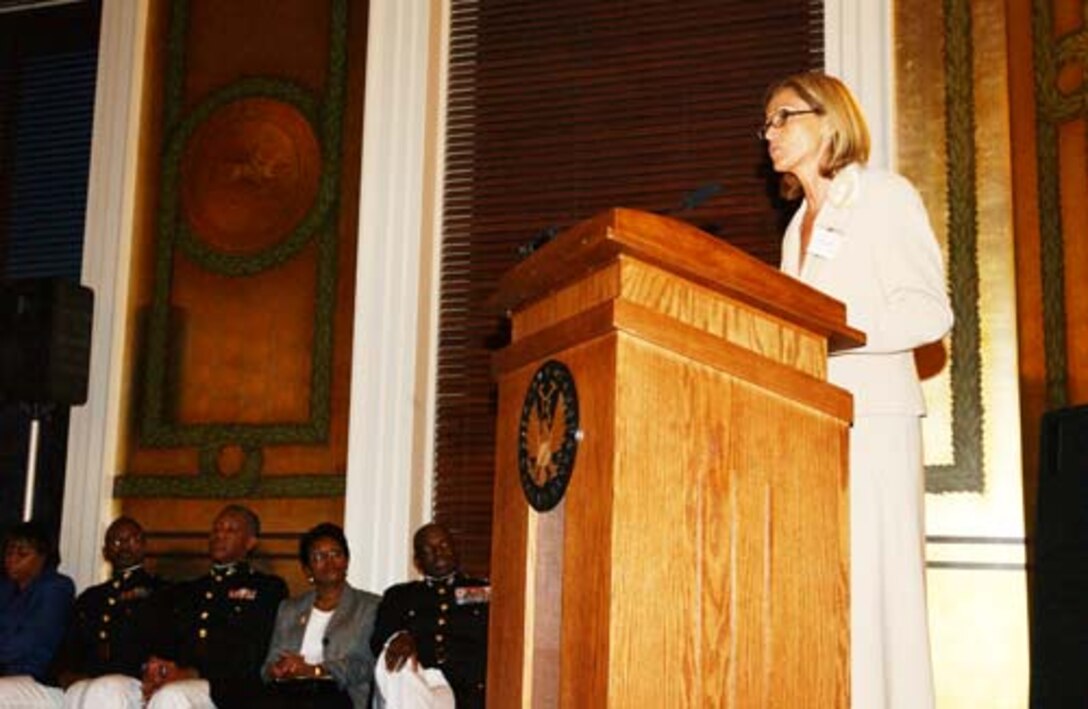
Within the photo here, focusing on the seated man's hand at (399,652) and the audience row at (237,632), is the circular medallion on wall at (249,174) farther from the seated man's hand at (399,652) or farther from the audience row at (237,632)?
the seated man's hand at (399,652)

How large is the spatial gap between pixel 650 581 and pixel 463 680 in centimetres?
302

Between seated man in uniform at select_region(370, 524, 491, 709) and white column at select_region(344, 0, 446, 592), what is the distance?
321mm

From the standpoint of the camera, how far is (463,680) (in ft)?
15.0

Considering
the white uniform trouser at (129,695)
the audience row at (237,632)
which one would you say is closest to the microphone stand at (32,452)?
the audience row at (237,632)

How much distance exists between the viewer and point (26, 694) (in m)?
4.91

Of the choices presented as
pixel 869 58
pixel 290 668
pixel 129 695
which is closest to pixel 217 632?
pixel 129 695

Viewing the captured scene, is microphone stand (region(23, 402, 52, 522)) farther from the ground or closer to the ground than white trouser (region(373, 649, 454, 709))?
farther from the ground

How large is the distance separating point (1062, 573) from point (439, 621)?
→ 2068 mm

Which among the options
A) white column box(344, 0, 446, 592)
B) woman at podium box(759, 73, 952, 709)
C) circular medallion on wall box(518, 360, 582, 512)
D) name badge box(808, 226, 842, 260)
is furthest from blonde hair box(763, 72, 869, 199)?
white column box(344, 0, 446, 592)

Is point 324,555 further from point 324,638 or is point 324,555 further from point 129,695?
point 129,695

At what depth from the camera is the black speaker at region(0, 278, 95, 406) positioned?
5.58 meters

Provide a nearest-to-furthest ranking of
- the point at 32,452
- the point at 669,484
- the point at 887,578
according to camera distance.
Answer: the point at 669,484 < the point at 887,578 < the point at 32,452

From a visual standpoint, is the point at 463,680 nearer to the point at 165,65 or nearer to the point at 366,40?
the point at 366,40

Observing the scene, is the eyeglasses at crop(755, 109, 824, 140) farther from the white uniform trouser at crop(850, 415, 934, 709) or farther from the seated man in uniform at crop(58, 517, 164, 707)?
the seated man in uniform at crop(58, 517, 164, 707)
